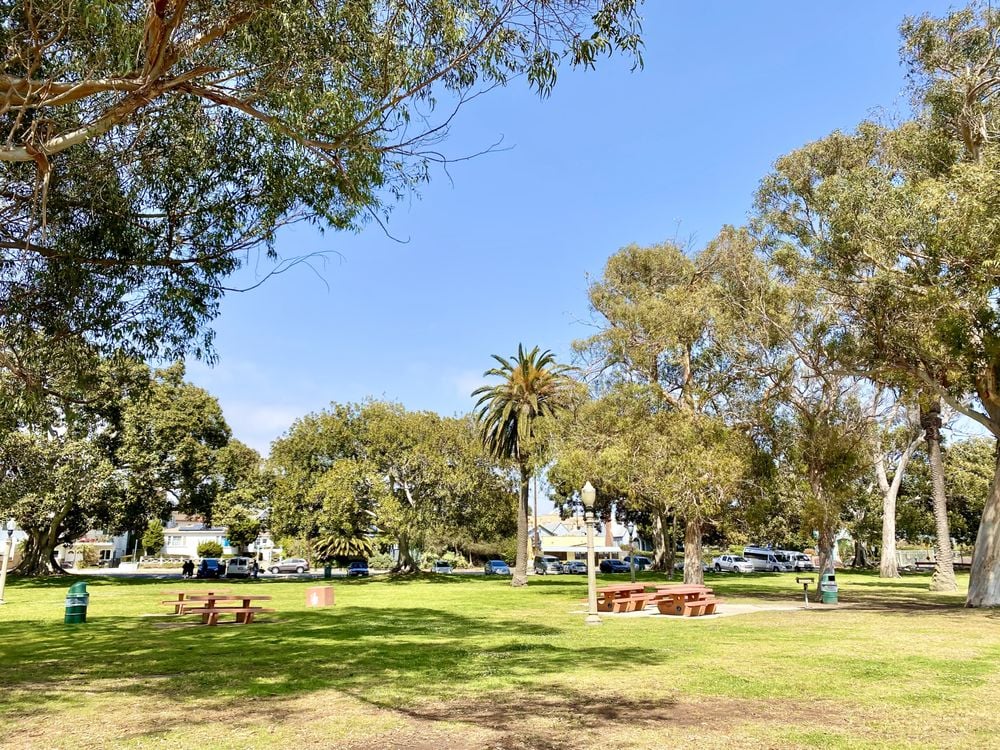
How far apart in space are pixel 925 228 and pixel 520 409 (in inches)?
975

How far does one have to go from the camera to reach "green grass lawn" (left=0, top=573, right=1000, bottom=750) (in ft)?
21.1

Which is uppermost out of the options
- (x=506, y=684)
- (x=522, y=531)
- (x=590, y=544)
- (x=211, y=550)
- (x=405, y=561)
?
(x=590, y=544)

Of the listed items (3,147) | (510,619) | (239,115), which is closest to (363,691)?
(3,147)

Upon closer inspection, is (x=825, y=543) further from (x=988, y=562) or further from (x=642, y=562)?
(x=642, y=562)

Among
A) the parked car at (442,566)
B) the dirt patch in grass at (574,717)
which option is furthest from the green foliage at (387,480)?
the dirt patch in grass at (574,717)

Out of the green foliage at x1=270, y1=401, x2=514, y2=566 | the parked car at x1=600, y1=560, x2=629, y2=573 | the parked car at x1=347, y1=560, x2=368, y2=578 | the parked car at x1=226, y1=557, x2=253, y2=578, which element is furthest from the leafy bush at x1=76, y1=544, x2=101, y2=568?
the parked car at x1=600, y1=560, x2=629, y2=573

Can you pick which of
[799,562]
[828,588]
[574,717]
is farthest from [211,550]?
[574,717]

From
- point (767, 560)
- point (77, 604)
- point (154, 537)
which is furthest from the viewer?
point (154, 537)

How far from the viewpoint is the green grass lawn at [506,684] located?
6.44 meters

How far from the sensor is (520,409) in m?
39.4

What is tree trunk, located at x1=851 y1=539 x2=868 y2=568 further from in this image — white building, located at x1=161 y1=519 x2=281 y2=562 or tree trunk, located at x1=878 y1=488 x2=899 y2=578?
white building, located at x1=161 y1=519 x2=281 y2=562

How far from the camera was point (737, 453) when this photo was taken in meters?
23.4

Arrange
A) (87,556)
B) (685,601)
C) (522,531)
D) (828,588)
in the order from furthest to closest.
Answer: (87,556)
(522,531)
(828,588)
(685,601)

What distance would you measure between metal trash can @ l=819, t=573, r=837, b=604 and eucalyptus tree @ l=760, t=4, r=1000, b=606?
377cm
